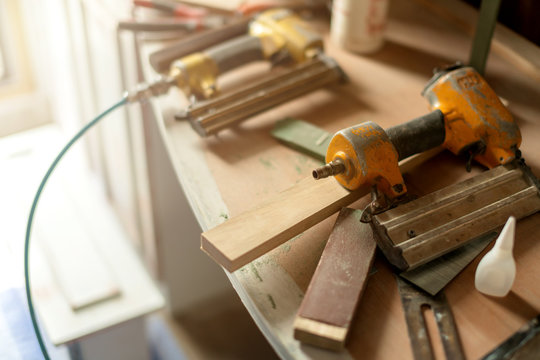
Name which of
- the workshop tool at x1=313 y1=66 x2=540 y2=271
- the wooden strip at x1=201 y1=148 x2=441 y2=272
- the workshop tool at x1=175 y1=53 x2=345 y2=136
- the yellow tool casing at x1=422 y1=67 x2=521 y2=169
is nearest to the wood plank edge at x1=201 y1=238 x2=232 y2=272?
the wooden strip at x1=201 y1=148 x2=441 y2=272

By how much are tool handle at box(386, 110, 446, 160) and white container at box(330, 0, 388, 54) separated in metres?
0.31

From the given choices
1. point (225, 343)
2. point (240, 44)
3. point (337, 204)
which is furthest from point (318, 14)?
point (225, 343)

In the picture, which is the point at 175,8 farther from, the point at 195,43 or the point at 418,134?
the point at 418,134

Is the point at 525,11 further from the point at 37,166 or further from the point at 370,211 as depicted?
the point at 37,166

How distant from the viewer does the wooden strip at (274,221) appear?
566 mm

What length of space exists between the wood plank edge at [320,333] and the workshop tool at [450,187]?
115 millimetres

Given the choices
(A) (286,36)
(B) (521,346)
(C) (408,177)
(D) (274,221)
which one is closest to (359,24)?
(A) (286,36)

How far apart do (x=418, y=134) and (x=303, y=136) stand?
6.7 inches

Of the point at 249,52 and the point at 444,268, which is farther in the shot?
the point at 249,52

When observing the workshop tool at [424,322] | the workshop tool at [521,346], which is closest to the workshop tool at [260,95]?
the workshop tool at [424,322]

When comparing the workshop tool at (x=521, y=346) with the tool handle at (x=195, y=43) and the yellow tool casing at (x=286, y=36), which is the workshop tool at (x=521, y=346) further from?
the tool handle at (x=195, y=43)

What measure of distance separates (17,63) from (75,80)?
16cm

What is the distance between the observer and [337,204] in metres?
0.63

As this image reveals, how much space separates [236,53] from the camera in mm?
883
